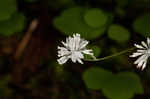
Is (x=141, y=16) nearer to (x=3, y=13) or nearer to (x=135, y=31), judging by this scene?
(x=135, y=31)

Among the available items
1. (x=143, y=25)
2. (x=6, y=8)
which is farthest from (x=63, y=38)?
(x=143, y=25)

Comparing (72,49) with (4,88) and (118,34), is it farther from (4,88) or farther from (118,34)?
(4,88)

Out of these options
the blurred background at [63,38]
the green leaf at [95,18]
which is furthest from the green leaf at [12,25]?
the green leaf at [95,18]

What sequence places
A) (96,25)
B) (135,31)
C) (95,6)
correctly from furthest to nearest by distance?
(95,6), (135,31), (96,25)

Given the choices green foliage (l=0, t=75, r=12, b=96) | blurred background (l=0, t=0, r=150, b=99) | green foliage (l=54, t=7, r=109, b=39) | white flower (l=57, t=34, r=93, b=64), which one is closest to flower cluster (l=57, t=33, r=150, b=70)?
white flower (l=57, t=34, r=93, b=64)

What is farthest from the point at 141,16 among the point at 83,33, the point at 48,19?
the point at 48,19

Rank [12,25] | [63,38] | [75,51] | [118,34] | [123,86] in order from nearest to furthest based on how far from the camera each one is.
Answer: [75,51]
[123,86]
[118,34]
[12,25]
[63,38]
